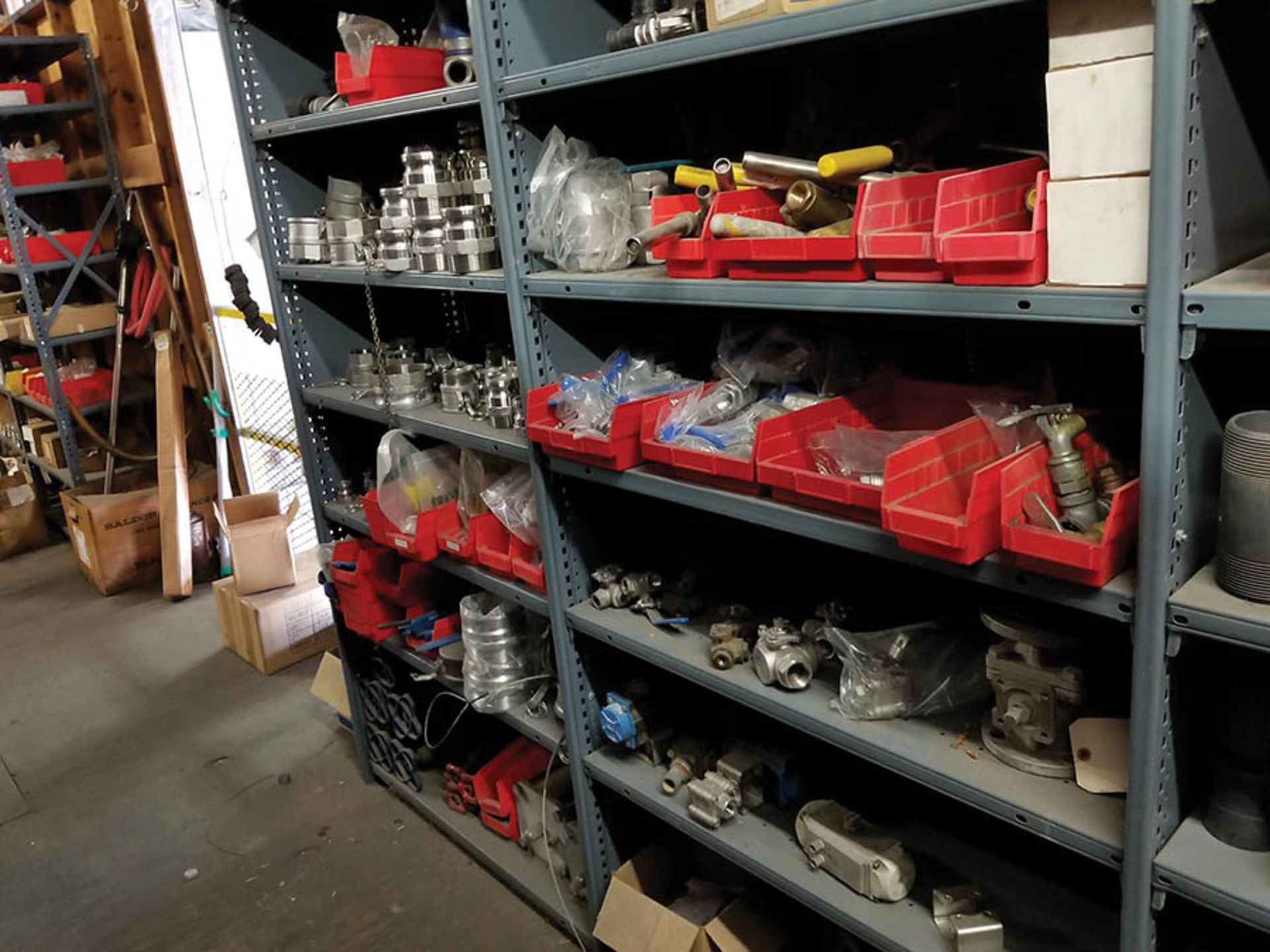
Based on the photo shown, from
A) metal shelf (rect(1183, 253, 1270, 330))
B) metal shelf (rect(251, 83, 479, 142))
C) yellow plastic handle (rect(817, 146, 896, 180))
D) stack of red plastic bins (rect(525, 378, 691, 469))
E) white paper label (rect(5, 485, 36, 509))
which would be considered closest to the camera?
metal shelf (rect(1183, 253, 1270, 330))

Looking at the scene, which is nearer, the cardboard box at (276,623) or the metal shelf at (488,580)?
the metal shelf at (488,580)

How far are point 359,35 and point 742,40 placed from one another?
3.60ft

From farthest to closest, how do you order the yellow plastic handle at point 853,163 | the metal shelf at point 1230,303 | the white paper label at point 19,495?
1. the white paper label at point 19,495
2. the yellow plastic handle at point 853,163
3. the metal shelf at point 1230,303

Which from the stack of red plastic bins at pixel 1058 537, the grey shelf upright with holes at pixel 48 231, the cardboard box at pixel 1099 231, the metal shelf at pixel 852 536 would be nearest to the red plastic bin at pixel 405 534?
the metal shelf at pixel 852 536

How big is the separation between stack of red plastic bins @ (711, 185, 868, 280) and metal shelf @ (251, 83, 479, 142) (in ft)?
1.67

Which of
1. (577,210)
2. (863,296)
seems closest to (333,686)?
(577,210)

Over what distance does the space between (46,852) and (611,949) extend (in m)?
1.52

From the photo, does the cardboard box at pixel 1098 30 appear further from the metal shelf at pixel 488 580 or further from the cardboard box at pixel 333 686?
the cardboard box at pixel 333 686

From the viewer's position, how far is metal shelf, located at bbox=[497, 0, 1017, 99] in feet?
3.21

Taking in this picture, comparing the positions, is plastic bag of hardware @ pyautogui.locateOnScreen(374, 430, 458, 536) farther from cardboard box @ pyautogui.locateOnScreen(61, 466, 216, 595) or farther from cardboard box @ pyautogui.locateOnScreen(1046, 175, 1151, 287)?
cardboard box @ pyautogui.locateOnScreen(61, 466, 216, 595)

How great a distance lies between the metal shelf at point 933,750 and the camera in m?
1.11

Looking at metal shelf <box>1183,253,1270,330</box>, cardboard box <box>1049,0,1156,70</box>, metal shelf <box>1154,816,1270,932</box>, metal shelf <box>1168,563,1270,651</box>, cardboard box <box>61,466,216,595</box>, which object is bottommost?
cardboard box <box>61,466,216,595</box>

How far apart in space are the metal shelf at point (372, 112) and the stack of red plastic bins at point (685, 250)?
15.0 inches

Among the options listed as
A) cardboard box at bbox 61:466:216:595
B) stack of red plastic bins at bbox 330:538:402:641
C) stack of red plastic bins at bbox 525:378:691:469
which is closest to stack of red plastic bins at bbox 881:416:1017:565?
stack of red plastic bins at bbox 525:378:691:469
